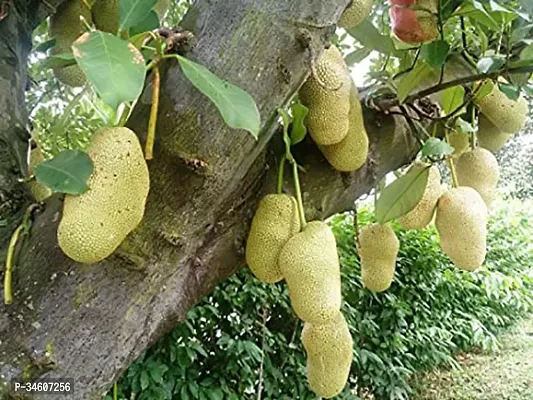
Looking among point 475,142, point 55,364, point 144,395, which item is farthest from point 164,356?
point 55,364

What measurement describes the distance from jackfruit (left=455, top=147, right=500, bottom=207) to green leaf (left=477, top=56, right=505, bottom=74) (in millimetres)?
197

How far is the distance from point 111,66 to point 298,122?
34 cm

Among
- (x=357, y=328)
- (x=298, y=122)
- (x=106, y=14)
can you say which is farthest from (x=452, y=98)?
(x=357, y=328)

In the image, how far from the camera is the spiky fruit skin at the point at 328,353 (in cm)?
80

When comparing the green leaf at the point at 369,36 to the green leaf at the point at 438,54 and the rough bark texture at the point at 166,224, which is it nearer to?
the green leaf at the point at 438,54

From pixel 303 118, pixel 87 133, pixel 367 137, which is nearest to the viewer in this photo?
pixel 303 118

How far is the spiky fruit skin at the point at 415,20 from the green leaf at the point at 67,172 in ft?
1.50

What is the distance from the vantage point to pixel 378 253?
0.94 metres

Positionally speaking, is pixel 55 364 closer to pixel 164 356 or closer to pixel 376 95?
pixel 376 95

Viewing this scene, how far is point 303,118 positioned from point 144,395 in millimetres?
1052

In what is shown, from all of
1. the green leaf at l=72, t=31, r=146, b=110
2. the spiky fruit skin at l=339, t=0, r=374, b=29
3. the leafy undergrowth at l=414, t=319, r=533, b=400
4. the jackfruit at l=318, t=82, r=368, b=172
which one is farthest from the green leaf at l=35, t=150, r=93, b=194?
the leafy undergrowth at l=414, t=319, r=533, b=400

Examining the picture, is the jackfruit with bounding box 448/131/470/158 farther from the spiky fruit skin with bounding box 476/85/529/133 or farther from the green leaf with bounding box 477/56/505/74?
the green leaf with bounding box 477/56/505/74

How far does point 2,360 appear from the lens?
20.0 inches

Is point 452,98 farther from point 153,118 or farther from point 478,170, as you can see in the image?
point 153,118
